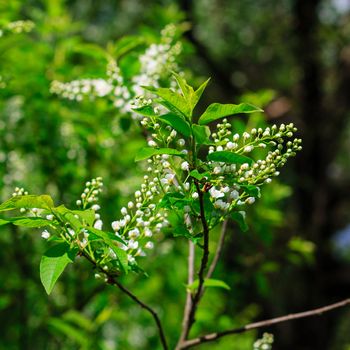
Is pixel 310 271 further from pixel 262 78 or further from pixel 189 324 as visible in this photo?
pixel 189 324

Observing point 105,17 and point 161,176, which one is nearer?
point 161,176

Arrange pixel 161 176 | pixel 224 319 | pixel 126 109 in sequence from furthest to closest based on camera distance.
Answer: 1. pixel 224 319
2. pixel 126 109
3. pixel 161 176

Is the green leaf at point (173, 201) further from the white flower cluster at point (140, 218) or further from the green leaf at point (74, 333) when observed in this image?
the green leaf at point (74, 333)

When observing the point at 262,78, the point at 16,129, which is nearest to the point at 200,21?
the point at 262,78

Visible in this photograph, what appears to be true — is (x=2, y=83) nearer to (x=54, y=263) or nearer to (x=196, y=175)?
(x=54, y=263)

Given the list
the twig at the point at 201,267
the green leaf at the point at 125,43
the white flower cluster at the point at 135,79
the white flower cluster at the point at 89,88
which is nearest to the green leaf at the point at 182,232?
the twig at the point at 201,267

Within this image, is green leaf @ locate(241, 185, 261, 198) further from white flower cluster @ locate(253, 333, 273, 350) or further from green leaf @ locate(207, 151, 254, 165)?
white flower cluster @ locate(253, 333, 273, 350)

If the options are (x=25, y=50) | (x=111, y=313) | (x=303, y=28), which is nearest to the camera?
(x=25, y=50)
